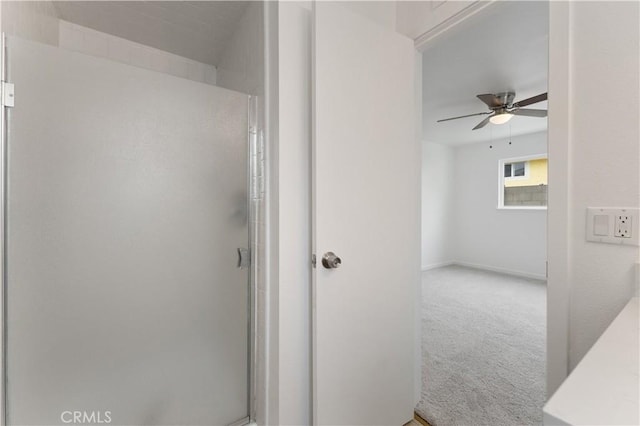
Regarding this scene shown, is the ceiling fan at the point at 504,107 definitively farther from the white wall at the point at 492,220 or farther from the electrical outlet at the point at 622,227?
the electrical outlet at the point at 622,227

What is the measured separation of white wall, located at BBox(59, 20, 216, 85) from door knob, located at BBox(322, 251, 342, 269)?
2001 mm

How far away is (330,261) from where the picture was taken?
48.3 inches

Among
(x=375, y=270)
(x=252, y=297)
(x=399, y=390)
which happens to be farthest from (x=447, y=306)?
(x=252, y=297)

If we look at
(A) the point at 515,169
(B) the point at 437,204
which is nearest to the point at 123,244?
(B) the point at 437,204

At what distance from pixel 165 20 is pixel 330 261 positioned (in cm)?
188

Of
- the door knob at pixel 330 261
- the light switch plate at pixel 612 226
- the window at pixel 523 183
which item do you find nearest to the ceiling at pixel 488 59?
the light switch plate at pixel 612 226

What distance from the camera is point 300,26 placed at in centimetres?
133

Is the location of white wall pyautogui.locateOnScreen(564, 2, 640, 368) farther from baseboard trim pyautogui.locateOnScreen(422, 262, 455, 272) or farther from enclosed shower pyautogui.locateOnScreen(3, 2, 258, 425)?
baseboard trim pyautogui.locateOnScreen(422, 262, 455, 272)

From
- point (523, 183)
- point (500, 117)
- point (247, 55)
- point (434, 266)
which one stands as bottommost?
point (434, 266)

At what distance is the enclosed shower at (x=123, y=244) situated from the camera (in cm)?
107

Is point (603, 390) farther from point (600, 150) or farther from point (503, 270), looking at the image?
point (503, 270)

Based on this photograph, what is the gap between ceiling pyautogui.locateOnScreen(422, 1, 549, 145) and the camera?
5.87 ft

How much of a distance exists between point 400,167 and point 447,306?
8.43 feet

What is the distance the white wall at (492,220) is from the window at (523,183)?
0.11 meters
